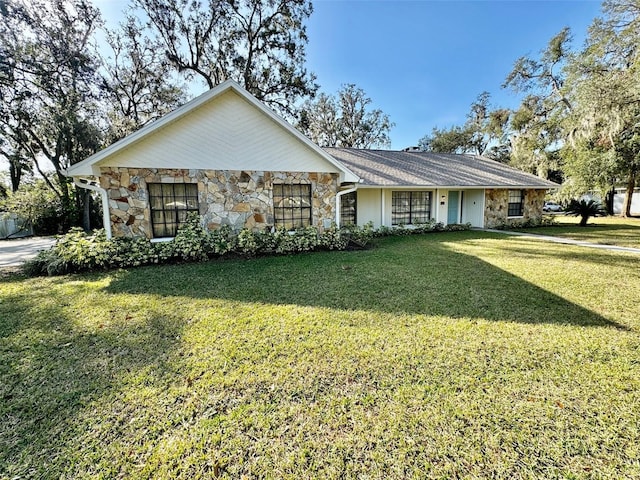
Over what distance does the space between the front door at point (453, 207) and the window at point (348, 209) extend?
5.70 m

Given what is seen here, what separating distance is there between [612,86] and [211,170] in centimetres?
1630

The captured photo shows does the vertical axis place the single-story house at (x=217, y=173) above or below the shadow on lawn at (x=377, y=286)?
above

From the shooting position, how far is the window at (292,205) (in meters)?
9.38

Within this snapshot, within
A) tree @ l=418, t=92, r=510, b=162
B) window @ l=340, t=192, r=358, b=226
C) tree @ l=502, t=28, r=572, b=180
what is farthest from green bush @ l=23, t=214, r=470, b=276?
tree @ l=418, t=92, r=510, b=162

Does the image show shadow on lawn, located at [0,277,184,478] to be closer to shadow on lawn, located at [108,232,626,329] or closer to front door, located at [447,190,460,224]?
shadow on lawn, located at [108,232,626,329]

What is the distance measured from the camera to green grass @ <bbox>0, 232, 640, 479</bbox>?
2.04m

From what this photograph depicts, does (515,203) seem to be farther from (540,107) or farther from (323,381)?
(323,381)

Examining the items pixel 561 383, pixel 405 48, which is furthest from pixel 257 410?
pixel 405 48

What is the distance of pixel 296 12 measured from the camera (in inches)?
642

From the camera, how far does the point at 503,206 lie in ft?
50.6

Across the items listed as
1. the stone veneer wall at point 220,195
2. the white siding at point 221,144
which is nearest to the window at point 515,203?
the stone veneer wall at point 220,195

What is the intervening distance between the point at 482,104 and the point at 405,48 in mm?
19257

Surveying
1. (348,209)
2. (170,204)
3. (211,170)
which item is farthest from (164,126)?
(348,209)

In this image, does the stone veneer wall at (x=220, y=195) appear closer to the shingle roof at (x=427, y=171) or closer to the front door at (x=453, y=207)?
the shingle roof at (x=427, y=171)
